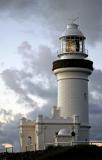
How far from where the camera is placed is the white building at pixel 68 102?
5738cm

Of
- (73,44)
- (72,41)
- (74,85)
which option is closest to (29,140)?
(74,85)

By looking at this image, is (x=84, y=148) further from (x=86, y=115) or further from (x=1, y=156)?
(x=86, y=115)

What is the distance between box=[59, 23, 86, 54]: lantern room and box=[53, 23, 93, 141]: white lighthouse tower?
61 centimetres

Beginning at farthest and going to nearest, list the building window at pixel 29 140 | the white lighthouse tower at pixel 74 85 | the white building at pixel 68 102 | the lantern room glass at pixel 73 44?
1. the lantern room glass at pixel 73 44
2. the building window at pixel 29 140
3. the white lighthouse tower at pixel 74 85
4. the white building at pixel 68 102

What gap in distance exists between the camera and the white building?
57.4 metres

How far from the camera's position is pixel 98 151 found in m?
34.4

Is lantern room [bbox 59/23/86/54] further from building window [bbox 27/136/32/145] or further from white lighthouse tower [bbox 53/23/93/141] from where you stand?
building window [bbox 27/136/32/145]

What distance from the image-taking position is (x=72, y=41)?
60.2 meters

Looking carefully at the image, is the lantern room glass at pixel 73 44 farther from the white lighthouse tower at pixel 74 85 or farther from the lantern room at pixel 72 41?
the white lighthouse tower at pixel 74 85

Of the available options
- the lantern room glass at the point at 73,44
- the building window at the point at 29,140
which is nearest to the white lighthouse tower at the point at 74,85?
the lantern room glass at the point at 73,44

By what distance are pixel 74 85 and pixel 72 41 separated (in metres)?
4.78

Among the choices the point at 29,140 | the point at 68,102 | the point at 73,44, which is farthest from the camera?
the point at 73,44

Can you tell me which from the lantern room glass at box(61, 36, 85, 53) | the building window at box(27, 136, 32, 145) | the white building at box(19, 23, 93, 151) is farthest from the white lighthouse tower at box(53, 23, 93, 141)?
the building window at box(27, 136, 32, 145)

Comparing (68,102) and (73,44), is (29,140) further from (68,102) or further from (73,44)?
(73,44)
